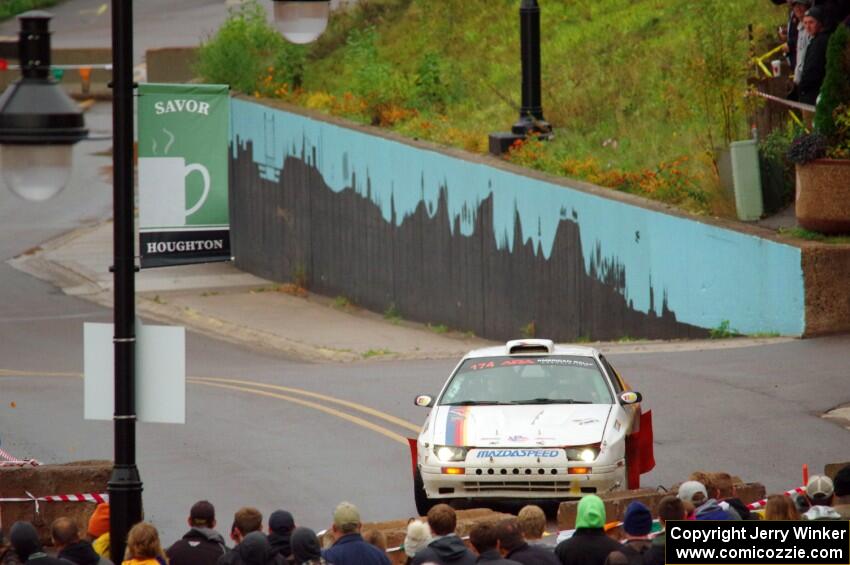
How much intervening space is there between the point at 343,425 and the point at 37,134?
10.2m

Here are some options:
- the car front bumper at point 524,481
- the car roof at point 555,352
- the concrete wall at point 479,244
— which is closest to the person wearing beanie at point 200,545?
the car front bumper at point 524,481

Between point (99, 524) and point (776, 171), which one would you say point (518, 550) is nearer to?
point (99, 524)

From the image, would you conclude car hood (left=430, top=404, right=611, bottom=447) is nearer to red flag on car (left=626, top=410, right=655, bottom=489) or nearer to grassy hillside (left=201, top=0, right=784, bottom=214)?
red flag on car (left=626, top=410, right=655, bottom=489)

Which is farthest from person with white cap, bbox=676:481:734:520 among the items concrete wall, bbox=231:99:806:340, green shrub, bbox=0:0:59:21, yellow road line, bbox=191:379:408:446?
green shrub, bbox=0:0:59:21

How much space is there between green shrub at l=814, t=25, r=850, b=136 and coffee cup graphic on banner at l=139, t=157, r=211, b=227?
12.8 m

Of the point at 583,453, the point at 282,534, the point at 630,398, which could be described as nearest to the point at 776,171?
the point at 630,398

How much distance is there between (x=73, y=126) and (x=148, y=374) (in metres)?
1.96

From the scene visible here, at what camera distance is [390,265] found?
32125mm

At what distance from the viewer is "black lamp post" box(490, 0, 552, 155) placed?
2783 cm

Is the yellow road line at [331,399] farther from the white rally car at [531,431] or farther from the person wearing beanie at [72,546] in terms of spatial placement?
the person wearing beanie at [72,546]

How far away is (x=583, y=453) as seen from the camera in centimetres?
1356

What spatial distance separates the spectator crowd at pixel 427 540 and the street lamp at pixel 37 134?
2.08 metres

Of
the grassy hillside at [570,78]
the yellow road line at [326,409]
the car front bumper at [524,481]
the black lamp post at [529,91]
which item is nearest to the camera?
the car front bumper at [524,481]

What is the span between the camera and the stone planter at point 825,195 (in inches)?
877
